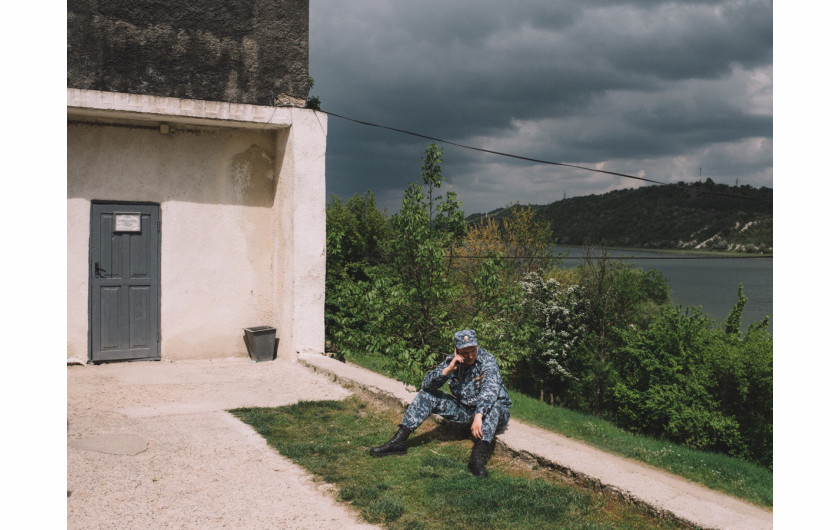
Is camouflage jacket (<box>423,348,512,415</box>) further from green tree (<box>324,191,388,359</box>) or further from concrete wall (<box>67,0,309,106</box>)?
concrete wall (<box>67,0,309,106</box>)

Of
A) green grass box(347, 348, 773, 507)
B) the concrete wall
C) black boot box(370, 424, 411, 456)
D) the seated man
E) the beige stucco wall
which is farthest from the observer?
the beige stucco wall

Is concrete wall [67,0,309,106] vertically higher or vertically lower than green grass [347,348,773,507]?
higher

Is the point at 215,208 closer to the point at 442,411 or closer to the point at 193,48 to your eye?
the point at 193,48

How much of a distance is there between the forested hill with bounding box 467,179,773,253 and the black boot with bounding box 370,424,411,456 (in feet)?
55.3

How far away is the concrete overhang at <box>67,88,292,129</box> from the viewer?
8.27 meters

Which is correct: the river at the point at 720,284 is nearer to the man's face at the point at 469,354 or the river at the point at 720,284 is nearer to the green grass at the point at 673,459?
the green grass at the point at 673,459

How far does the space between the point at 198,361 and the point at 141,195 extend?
8.07ft

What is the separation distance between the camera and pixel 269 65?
9195 millimetres

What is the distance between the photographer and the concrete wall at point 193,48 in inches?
330

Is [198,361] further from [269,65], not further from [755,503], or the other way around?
[755,503]

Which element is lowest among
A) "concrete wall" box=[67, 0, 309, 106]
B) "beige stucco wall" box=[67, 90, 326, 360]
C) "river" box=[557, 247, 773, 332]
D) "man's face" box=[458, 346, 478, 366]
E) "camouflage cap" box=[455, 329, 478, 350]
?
"river" box=[557, 247, 773, 332]

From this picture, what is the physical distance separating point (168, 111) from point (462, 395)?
570cm

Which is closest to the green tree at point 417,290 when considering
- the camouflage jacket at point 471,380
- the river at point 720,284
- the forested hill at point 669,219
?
the camouflage jacket at point 471,380

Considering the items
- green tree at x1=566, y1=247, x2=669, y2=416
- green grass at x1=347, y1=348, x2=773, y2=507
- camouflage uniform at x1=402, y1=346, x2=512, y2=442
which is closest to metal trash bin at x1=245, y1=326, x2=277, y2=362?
green grass at x1=347, y1=348, x2=773, y2=507
